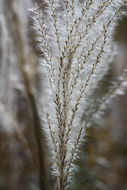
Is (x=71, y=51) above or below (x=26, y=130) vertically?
above

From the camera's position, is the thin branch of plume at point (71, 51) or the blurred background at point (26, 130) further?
the blurred background at point (26, 130)

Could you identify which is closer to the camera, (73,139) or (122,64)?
(73,139)

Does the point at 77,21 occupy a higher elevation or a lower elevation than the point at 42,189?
higher

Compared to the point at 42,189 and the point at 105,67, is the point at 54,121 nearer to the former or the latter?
the point at 105,67

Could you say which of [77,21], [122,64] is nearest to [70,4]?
[77,21]

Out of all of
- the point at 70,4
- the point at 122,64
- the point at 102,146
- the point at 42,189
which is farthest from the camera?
the point at 122,64

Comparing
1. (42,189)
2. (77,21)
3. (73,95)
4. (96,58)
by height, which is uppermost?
(77,21)

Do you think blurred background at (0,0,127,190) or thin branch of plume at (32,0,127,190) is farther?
blurred background at (0,0,127,190)

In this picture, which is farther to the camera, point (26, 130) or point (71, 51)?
point (26, 130)
